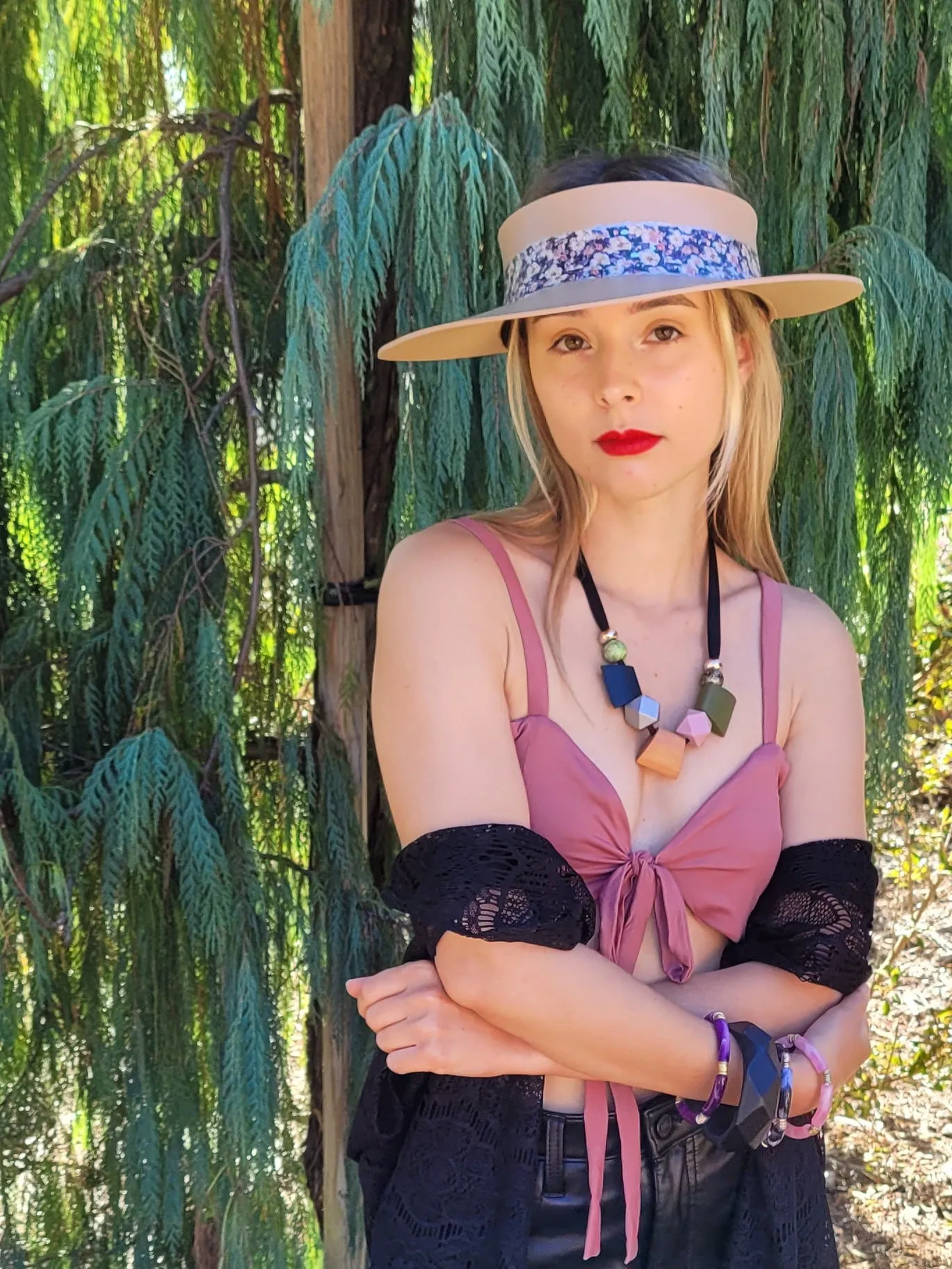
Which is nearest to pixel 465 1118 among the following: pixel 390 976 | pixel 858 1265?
pixel 390 976

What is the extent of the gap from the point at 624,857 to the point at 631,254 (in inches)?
24.0

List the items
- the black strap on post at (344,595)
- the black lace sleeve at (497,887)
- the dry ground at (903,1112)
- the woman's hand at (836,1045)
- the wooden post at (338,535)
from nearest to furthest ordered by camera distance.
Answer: the black lace sleeve at (497,887)
the woman's hand at (836,1045)
the wooden post at (338,535)
the black strap on post at (344,595)
the dry ground at (903,1112)

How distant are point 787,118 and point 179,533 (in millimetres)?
1091

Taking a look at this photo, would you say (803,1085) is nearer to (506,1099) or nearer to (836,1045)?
(836,1045)

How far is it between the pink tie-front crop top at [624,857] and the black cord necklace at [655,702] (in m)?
0.06

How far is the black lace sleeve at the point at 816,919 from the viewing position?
4.45 feet

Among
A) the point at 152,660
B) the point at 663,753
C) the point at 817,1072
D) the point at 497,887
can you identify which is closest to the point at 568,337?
the point at 663,753

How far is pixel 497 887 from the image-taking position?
3.98ft

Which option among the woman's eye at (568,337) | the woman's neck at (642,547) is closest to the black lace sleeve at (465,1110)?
the woman's neck at (642,547)

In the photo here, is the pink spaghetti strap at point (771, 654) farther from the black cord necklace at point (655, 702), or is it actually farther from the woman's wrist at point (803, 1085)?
the woman's wrist at point (803, 1085)

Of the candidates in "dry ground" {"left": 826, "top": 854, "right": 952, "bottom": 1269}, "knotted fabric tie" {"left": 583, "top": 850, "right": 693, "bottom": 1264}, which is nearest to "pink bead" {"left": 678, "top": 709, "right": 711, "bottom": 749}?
"knotted fabric tie" {"left": 583, "top": 850, "right": 693, "bottom": 1264}

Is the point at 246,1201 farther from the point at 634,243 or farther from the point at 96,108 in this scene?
the point at 96,108

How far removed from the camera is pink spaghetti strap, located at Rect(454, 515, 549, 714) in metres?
1.35

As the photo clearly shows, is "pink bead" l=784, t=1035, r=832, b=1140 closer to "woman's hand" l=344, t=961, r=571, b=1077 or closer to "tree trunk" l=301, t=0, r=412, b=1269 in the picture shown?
"woman's hand" l=344, t=961, r=571, b=1077
